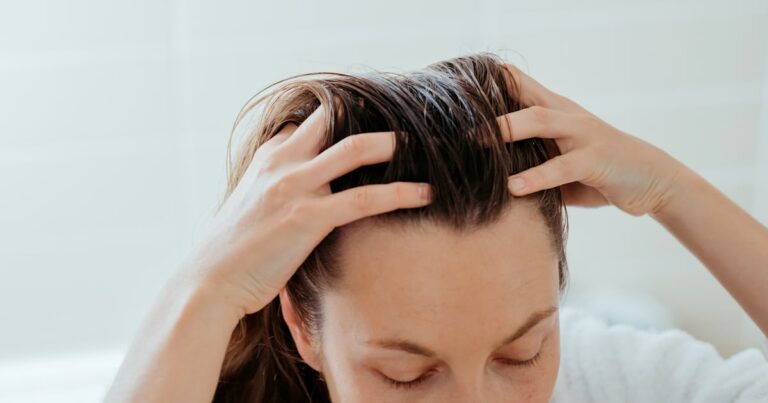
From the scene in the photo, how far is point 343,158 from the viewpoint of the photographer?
1084 mm

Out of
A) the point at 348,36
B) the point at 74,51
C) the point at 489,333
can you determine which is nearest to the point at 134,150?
the point at 74,51

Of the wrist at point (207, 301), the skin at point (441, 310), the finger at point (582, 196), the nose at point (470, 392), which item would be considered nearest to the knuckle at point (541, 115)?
the skin at point (441, 310)

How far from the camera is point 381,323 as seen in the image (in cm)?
113

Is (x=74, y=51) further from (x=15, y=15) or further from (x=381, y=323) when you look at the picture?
(x=381, y=323)

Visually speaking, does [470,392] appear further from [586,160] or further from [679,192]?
[679,192]

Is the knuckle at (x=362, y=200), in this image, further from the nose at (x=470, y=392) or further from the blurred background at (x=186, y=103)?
the blurred background at (x=186, y=103)

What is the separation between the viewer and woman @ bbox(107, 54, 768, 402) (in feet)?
3.67

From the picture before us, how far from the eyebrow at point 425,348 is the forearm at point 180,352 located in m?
0.19

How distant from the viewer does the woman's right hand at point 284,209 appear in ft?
3.58

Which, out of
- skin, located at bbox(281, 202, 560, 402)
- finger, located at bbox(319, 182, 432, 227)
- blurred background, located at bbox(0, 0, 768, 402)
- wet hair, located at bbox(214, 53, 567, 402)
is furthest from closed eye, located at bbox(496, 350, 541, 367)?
blurred background, located at bbox(0, 0, 768, 402)

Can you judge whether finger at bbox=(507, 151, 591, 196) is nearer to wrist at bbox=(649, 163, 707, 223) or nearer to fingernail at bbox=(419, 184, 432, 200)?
fingernail at bbox=(419, 184, 432, 200)

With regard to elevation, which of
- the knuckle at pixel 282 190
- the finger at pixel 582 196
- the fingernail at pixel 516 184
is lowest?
the finger at pixel 582 196

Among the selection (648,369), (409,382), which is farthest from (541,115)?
(648,369)

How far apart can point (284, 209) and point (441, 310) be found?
8.2 inches
